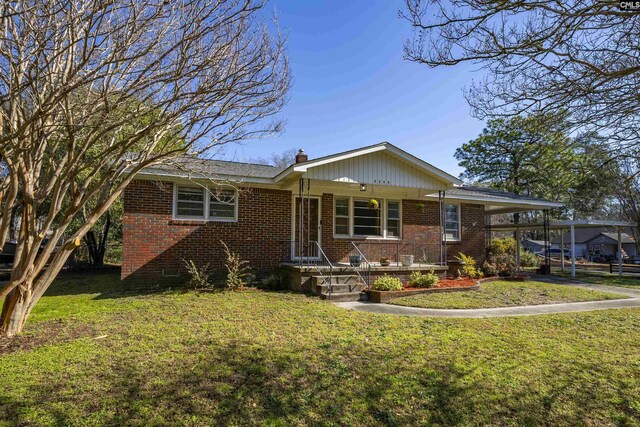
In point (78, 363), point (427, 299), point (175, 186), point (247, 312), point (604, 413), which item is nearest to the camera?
point (604, 413)

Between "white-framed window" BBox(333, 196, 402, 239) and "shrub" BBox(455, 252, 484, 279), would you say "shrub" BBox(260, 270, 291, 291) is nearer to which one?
"white-framed window" BBox(333, 196, 402, 239)

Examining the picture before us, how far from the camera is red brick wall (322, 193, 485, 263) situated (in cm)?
1227

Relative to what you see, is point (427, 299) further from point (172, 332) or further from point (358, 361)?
point (172, 332)

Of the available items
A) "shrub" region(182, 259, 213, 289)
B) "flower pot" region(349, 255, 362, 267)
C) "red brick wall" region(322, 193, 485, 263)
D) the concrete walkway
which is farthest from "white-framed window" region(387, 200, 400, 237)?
"shrub" region(182, 259, 213, 289)

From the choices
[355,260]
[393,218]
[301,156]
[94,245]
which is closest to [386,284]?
[355,260]

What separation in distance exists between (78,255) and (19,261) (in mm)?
14020

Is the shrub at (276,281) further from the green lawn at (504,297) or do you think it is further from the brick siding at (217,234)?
the green lawn at (504,297)

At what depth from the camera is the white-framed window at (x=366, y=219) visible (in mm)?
12695

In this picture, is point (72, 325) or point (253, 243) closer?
point (72, 325)

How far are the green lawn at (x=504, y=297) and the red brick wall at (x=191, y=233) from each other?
462 cm

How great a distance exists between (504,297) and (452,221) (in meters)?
5.72

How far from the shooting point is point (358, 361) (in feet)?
14.5

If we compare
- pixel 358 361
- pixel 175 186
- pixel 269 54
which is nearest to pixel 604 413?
pixel 358 361

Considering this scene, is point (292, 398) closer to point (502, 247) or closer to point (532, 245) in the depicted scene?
point (502, 247)
